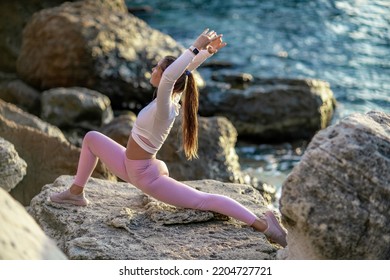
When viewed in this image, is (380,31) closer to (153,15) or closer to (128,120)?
(153,15)

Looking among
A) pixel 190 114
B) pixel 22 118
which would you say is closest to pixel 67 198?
pixel 190 114

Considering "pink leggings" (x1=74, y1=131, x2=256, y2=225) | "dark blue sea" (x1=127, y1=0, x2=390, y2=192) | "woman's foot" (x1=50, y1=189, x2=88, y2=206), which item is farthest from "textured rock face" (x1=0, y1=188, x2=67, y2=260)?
"dark blue sea" (x1=127, y1=0, x2=390, y2=192)

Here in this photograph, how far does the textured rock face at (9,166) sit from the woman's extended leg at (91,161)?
1.48 ft

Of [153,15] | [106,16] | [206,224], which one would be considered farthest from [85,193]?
[153,15]

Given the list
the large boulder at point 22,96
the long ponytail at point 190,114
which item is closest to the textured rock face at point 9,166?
the long ponytail at point 190,114

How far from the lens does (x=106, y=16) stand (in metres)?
11.9

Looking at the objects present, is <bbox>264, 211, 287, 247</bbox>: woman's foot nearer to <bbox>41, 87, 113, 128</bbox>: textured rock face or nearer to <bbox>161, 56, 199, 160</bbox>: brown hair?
<bbox>161, 56, 199, 160</bbox>: brown hair

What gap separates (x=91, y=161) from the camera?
525 centimetres

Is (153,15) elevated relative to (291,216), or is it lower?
lower

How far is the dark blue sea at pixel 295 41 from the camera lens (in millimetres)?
12266

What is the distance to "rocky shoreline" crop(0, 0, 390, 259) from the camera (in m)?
3.98

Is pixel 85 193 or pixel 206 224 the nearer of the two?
pixel 206 224

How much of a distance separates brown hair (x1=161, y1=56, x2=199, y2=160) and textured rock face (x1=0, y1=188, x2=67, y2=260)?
1.67m
